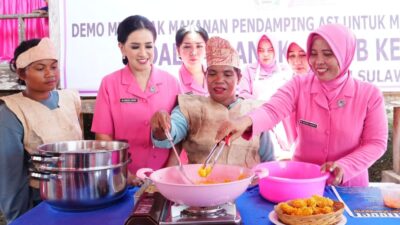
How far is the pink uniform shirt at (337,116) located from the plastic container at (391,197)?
226 millimetres

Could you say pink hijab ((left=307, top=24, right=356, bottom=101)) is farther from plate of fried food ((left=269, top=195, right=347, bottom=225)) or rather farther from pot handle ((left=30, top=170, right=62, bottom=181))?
pot handle ((left=30, top=170, right=62, bottom=181))

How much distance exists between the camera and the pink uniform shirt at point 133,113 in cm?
231

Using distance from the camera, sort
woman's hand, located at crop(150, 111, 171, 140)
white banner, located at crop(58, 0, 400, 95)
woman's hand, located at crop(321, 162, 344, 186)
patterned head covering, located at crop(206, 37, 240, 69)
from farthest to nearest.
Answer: white banner, located at crop(58, 0, 400, 95)
patterned head covering, located at crop(206, 37, 240, 69)
woman's hand, located at crop(150, 111, 171, 140)
woman's hand, located at crop(321, 162, 344, 186)

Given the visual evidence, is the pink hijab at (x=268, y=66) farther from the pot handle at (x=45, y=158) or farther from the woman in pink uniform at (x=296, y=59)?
the pot handle at (x=45, y=158)

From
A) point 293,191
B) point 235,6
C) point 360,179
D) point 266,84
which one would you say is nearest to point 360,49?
point 266,84

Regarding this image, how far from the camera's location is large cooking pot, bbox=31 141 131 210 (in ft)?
4.63

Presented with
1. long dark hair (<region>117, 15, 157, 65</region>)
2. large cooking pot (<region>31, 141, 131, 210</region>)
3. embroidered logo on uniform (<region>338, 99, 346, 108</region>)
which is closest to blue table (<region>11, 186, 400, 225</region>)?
large cooking pot (<region>31, 141, 131, 210</region>)

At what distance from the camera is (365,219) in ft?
4.44

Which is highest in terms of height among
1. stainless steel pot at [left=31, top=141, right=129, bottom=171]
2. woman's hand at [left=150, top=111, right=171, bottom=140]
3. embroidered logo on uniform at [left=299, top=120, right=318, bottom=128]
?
woman's hand at [left=150, top=111, right=171, bottom=140]

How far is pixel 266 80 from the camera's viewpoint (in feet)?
9.00

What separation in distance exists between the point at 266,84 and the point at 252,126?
38.5 inches

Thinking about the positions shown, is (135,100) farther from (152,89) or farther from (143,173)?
(143,173)

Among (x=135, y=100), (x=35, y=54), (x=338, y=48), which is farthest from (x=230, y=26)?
(x=35, y=54)

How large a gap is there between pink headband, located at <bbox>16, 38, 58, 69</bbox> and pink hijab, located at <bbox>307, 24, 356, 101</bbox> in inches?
54.7
